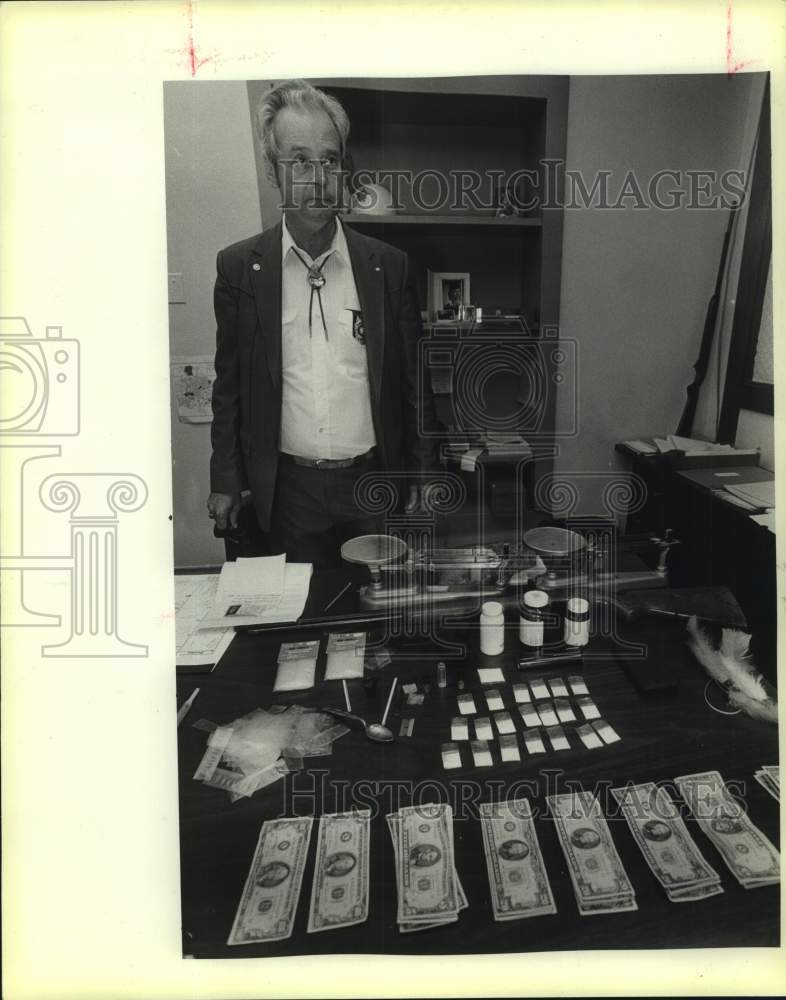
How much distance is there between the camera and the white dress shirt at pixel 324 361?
1140 millimetres

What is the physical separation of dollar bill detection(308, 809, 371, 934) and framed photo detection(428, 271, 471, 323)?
2.85 ft

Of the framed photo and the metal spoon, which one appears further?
the framed photo

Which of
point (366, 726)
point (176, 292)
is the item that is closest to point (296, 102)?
A: point (176, 292)

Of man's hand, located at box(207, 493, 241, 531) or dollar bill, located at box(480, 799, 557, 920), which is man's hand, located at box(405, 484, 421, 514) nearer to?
man's hand, located at box(207, 493, 241, 531)

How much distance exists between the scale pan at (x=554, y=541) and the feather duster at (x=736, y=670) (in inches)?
10.5

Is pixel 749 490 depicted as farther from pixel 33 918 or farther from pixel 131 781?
pixel 33 918

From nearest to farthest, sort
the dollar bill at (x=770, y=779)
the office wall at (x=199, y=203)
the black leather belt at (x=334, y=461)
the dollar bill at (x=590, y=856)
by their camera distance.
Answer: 1. the dollar bill at (x=590, y=856)
2. the dollar bill at (x=770, y=779)
3. the office wall at (x=199, y=203)
4. the black leather belt at (x=334, y=461)

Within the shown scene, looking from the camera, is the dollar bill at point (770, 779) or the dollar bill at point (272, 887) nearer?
the dollar bill at point (272, 887)

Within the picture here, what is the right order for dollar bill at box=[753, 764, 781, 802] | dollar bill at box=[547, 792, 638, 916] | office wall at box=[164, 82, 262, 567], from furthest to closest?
office wall at box=[164, 82, 262, 567] < dollar bill at box=[753, 764, 781, 802] < dollar bill at box=[547, 792, 638, 916]

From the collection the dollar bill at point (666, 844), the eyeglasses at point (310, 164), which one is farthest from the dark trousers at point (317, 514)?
the dollar bill at point (666, 844)

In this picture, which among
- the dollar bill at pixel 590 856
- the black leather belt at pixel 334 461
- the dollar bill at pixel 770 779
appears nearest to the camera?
the dollar bill at pixel 590 856

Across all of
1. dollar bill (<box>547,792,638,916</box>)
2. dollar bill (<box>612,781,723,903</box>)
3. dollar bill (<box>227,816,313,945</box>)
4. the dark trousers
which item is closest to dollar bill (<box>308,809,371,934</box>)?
dollar bill (<box>227,816,313,945</box>)

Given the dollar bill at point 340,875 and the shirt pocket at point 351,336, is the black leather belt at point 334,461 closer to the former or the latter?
the shirt pocket at point 351,336

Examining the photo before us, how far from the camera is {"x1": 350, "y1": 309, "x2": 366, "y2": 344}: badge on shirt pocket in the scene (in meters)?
1.16
